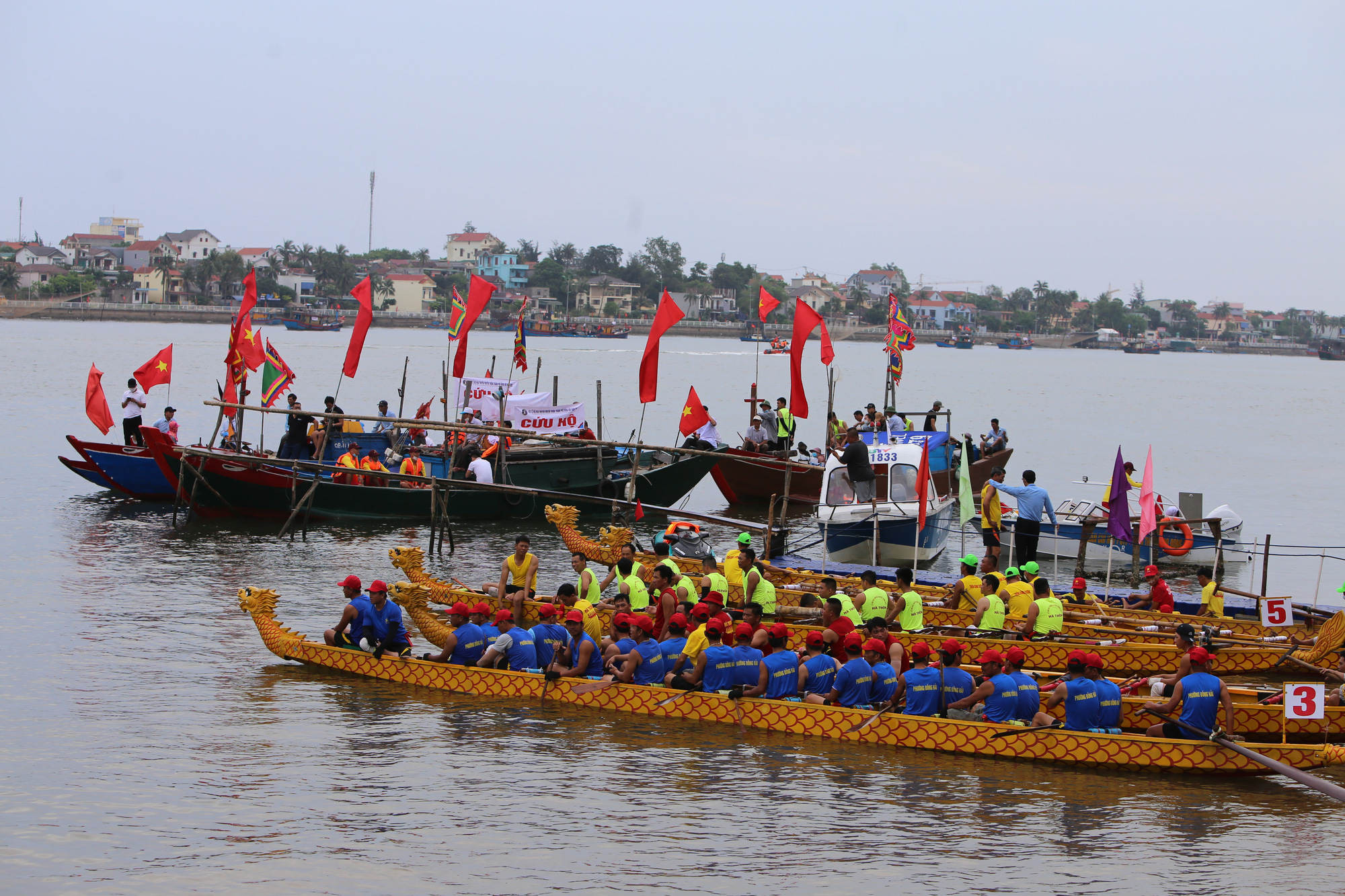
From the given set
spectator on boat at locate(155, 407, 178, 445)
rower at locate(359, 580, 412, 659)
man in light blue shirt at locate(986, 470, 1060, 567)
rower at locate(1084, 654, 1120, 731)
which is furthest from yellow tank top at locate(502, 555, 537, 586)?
spectator on boat at locate(155, 407, 178, 445)

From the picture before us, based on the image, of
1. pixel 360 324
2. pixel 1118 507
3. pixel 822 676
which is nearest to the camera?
pixel 822 676

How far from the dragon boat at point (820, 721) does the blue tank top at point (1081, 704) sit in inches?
7.3

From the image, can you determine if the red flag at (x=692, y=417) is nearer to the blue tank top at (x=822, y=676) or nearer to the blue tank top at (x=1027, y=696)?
the blue tank top at (x=822, y=676)

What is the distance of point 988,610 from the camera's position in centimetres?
1606

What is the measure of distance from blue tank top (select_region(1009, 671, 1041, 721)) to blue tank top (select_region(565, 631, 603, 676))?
489 cm

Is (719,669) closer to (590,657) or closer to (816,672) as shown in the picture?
(816,672)

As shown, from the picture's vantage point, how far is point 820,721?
1333 centimetres

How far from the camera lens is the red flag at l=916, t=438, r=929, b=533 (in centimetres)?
2094

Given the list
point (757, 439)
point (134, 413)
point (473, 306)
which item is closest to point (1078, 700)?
point (473, 306)

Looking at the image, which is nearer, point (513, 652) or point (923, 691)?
point (923, 691)

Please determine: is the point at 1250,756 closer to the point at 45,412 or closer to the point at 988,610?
the point at 988,610

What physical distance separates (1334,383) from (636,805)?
161573mm

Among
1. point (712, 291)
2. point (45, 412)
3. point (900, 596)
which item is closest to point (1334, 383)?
point (712, 291)

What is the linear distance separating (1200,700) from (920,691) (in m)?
2.87
